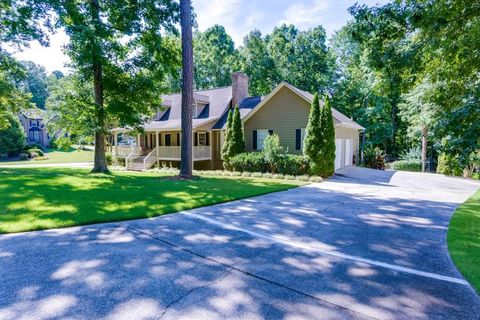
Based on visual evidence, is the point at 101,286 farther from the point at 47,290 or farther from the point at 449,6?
the point at 449,6

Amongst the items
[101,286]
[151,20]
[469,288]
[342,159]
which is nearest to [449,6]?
[469,288]

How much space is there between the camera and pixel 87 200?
791 cm

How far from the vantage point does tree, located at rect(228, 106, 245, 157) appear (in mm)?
18359

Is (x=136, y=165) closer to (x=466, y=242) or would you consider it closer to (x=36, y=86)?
(x=466, y=242)

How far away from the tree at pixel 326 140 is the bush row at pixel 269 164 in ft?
3.12

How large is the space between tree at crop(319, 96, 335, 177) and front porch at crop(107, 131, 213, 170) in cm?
953

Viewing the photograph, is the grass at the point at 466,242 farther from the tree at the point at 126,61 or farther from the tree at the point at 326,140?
the tree at the point at 126,61

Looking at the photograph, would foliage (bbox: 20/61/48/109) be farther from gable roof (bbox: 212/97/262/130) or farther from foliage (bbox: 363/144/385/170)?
foliage (bbox: 363/144/385/170)

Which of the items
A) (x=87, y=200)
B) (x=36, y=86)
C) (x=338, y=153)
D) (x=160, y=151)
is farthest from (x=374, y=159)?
(x=36, y=86)

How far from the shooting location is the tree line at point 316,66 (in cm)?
684

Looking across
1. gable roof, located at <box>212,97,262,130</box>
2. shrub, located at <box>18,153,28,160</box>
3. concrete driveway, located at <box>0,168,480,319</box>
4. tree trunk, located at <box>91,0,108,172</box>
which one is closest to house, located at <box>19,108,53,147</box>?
shrub, located at <box>18,153,28,160</box>

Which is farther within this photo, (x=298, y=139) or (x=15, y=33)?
(x=298, y=139)

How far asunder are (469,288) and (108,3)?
17.4m

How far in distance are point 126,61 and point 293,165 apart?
10.7 metres
